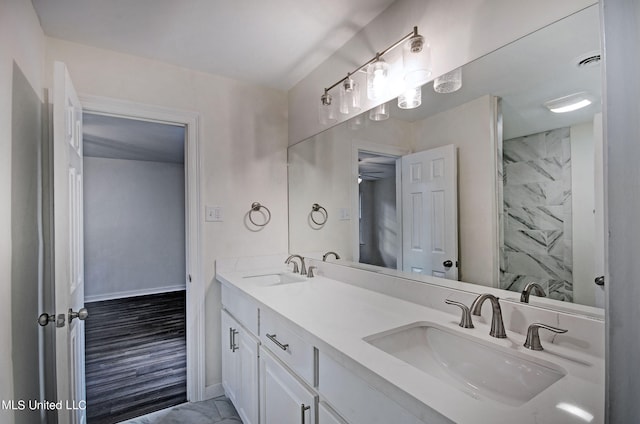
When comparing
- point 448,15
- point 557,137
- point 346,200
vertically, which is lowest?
point 346,200

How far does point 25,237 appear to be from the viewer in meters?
1.40

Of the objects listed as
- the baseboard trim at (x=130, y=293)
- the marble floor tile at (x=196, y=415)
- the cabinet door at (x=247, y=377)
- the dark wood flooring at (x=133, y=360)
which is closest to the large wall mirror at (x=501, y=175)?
the cabinet door at (x=247, y=377)

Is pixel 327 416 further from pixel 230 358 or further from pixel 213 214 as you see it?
pixel 213 214

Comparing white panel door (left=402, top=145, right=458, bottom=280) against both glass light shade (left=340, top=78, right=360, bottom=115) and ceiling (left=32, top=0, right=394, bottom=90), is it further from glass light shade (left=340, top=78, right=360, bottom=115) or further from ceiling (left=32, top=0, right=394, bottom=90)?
ceiling (left=32, top=0, right=394, bottom=90)

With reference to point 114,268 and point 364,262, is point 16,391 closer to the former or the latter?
point 364,262

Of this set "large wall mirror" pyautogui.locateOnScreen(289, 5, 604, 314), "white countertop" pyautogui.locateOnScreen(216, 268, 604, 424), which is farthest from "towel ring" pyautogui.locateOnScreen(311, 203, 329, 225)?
"white countertop" pyautogui.locateOnScreen(216, 268, 604, 424)

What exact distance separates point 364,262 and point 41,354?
175 cm

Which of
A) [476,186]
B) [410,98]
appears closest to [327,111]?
[410,98]

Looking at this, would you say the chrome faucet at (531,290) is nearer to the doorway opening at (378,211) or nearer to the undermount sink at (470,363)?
the undermount sink at (470,363)

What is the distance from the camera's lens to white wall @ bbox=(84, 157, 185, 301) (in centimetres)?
480

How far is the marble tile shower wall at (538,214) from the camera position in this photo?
0.99 meters

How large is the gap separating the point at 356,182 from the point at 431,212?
600 mm

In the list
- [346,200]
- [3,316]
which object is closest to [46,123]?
[3,316]

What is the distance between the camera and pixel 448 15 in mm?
1277
